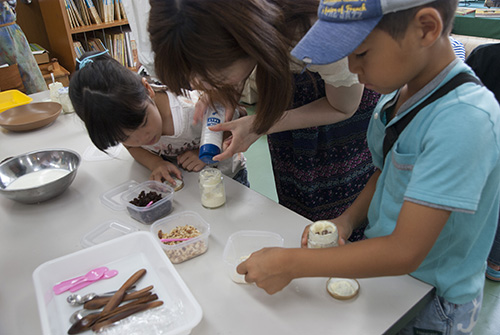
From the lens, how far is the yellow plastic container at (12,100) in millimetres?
1971

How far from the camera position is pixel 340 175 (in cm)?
140

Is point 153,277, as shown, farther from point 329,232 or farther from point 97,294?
point 329,232

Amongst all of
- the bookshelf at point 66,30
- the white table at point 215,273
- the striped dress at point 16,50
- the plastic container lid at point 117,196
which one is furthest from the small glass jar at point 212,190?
the bookshelf at point 66,30

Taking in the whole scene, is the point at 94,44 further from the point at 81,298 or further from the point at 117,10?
the point at 81,298

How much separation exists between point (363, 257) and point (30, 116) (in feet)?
5.80

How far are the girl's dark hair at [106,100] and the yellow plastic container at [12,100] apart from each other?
1027 mm

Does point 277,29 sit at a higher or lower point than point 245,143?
higher

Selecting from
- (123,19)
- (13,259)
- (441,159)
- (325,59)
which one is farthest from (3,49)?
(441,159)

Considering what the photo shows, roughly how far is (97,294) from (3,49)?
8.16ft

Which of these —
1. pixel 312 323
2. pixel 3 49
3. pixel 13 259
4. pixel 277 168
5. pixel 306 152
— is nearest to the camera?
pixel 312 323

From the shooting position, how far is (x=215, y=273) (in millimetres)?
916

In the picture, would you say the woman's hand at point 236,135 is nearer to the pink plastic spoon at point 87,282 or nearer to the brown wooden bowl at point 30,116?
the pink plastic spoon at point 87,282

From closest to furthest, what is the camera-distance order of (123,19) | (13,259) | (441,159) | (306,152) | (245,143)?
(441,159)
(13,259)
(245,143)
(306,152)
(123,19)

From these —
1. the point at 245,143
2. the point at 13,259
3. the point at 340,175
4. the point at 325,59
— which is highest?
the point at 325,59
